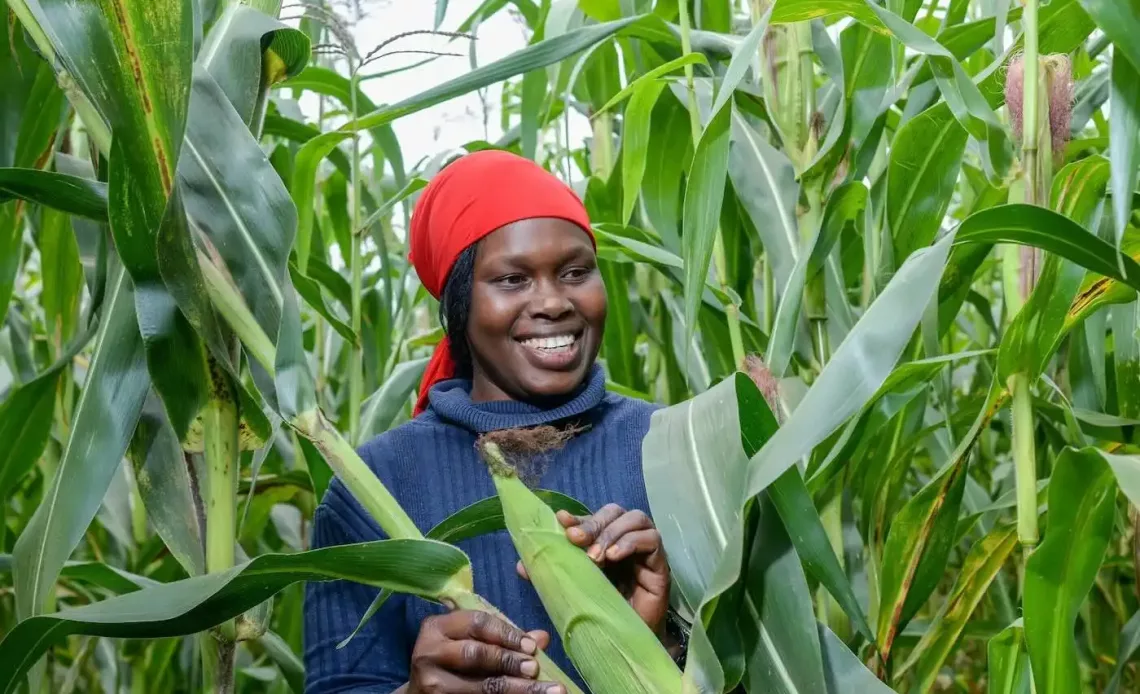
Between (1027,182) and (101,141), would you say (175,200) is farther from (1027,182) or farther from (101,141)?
Result: (1027,182)

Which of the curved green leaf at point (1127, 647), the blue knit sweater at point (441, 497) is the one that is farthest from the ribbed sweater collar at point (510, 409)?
the curved green leaf at point (1127, 647)

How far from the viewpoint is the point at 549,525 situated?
67 centimetres

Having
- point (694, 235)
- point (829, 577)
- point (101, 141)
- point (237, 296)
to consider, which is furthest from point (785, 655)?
point (101, 141)

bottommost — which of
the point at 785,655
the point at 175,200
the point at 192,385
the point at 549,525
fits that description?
the point at 785,655

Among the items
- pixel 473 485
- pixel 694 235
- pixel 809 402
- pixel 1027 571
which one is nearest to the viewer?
pixel 809 402

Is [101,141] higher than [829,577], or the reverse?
[101,141]

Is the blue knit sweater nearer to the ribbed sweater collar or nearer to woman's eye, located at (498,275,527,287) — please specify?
the ribbed sweater collar

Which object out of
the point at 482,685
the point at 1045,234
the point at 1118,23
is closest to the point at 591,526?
the point at 482,685

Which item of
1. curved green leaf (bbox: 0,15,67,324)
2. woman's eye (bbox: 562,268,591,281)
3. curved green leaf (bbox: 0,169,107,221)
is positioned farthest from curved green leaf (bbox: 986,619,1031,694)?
curved green leaf (bbox: 0,15,67,324)

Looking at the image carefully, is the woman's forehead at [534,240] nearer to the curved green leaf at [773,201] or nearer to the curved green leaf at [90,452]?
the curved green leaf at [773,201]

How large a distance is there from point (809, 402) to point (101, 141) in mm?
500

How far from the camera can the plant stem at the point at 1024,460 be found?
30.5 inches

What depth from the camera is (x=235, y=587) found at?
66 centimetres

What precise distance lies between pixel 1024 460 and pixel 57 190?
663 millimetres
